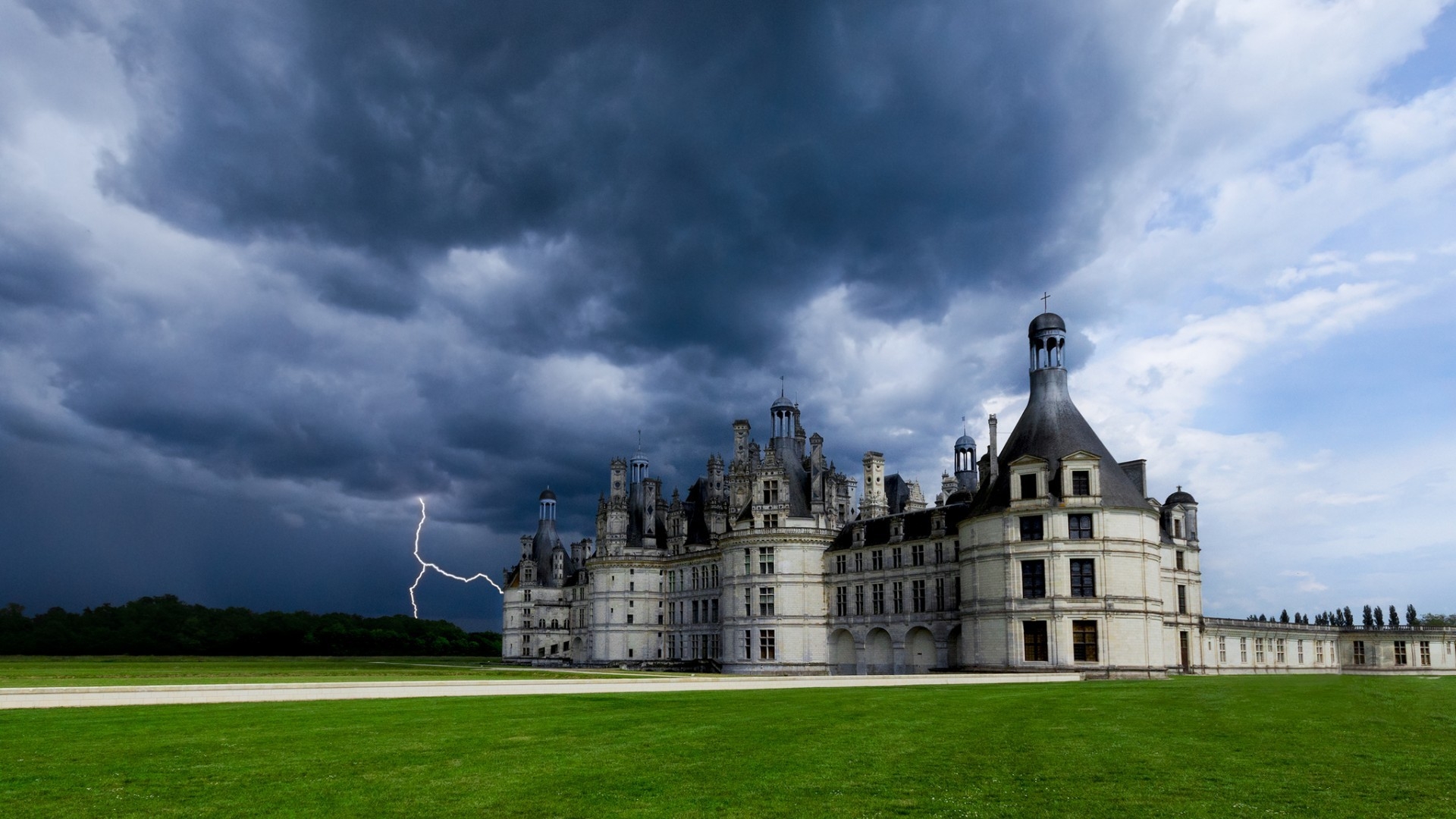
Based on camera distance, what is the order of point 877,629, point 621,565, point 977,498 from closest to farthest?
point 977,498, point 877,629, point 621,565

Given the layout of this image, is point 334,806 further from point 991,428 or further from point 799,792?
point 991,428

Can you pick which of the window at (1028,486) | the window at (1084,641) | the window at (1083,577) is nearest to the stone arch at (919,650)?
the window at (1084,641)

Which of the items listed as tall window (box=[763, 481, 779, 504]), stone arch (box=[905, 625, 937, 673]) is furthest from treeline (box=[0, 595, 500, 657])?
stone arch (box=[905, 625, 937, 673])

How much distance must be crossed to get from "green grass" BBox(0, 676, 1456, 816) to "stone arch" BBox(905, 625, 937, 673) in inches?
1521

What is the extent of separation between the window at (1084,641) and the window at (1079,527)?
4.39 meters

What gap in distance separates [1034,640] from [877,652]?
17.8 m

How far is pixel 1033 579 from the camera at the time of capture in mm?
53000

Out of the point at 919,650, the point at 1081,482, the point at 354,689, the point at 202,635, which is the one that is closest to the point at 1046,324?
the point at 1081,482

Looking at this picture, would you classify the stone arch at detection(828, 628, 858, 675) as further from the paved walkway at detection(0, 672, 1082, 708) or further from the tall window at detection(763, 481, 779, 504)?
the paved walkway at detection(0, 672, 1082, 708)

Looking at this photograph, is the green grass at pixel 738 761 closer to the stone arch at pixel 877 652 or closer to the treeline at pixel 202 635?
the stone arch at pixel 877 652

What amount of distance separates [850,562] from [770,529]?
246 inches

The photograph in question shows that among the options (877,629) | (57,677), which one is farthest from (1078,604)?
(57,677)

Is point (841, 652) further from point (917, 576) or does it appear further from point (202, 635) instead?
point (202, 635)

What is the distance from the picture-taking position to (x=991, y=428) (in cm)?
6200
